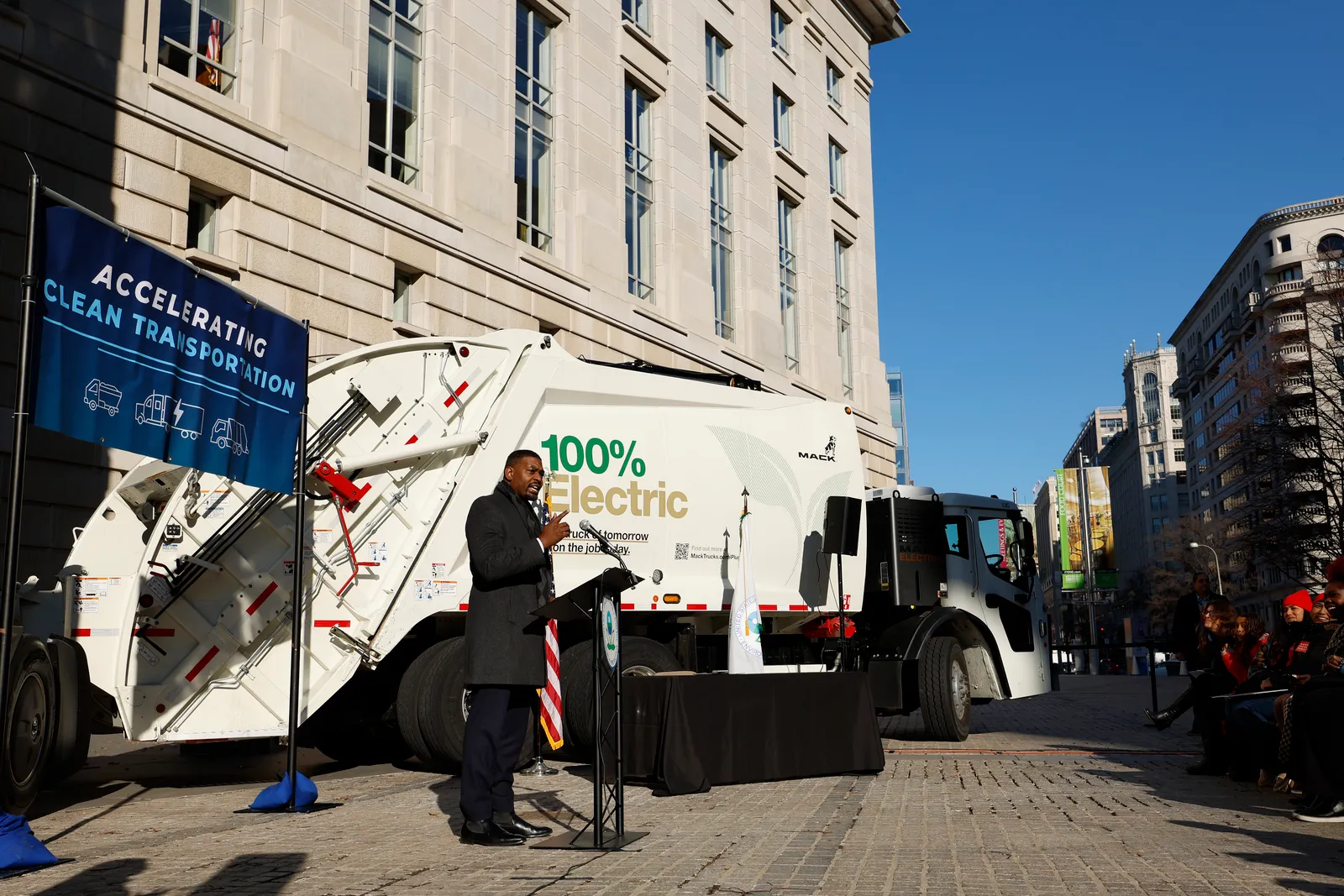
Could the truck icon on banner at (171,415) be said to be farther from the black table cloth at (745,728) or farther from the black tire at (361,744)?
the black tire at (361,744)

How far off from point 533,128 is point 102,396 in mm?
19773

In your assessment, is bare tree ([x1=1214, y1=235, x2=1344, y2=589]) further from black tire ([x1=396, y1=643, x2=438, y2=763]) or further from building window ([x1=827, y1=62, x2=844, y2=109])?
black tire ([x1=396, y1=643, x2=438, y2=763])

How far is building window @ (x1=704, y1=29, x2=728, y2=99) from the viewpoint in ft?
110

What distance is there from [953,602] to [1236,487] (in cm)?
9117

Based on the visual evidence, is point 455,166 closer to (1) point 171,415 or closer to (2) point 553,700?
(2) point 553,700

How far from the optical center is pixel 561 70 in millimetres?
26375

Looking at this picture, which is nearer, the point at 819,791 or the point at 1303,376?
the point at 819,791

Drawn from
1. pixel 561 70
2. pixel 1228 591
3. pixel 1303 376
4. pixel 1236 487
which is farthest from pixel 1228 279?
pixel 561 70

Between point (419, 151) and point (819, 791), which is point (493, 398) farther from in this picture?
point (419, 151)

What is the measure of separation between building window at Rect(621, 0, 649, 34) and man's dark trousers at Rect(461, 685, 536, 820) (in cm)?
2546

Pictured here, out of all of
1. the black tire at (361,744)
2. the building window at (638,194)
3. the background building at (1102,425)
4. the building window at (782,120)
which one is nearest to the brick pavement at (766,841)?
the black tire at (361,744)

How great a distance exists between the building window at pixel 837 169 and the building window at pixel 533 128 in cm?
1714

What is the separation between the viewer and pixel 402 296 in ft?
70.3

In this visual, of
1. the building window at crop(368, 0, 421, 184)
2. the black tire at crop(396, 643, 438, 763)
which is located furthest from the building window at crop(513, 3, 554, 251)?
the black tire at crop(396, 643, 438, 763)
